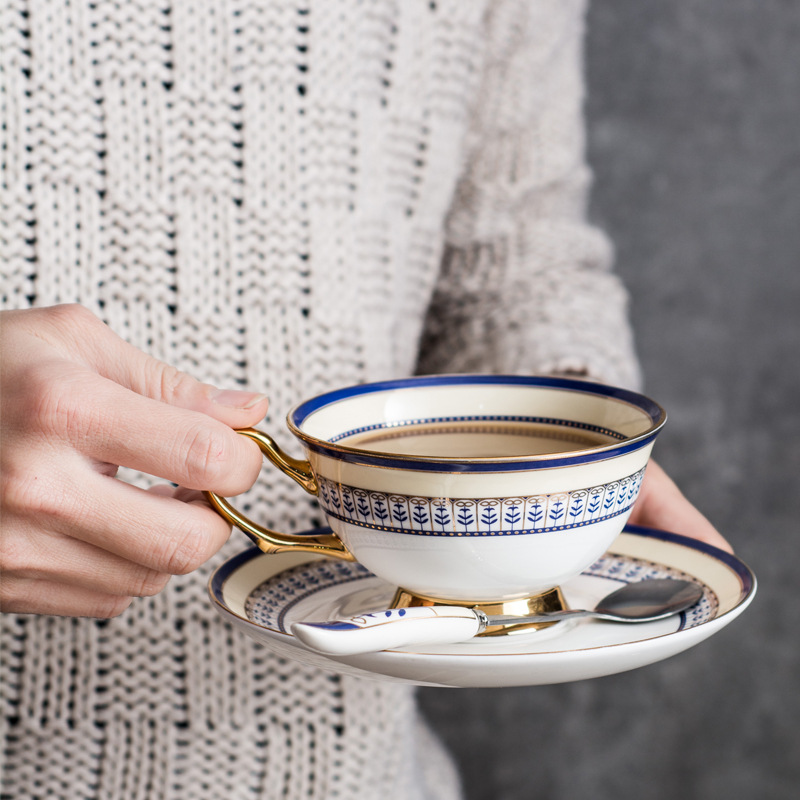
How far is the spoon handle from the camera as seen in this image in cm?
34

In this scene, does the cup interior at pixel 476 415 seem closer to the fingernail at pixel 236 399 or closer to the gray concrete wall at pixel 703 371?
the fingernail at pixel 236 399

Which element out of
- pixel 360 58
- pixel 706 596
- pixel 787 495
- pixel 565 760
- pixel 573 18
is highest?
pixel 573 18

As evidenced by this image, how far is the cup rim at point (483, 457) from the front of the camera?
38 centimetres

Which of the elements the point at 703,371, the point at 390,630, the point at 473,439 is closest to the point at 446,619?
the point at 390,630

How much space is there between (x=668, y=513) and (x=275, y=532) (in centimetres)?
30

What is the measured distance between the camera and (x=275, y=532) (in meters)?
0.47

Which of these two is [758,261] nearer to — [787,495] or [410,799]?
[787,495]

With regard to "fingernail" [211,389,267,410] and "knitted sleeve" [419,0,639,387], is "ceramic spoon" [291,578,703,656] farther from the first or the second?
"knitted sleeve" [419,0,639,387]

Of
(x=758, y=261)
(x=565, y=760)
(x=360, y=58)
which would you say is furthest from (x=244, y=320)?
(x=565, y=760)

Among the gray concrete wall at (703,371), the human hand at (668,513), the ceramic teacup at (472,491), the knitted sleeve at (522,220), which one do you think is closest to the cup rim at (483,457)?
the ceramic teacup at (472,491)

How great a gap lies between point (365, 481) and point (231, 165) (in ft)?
1.24

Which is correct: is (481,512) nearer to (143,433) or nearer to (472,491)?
(472,491)

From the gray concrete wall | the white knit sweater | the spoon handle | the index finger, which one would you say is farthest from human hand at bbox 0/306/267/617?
the gray concrete wall

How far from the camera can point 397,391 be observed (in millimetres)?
533
